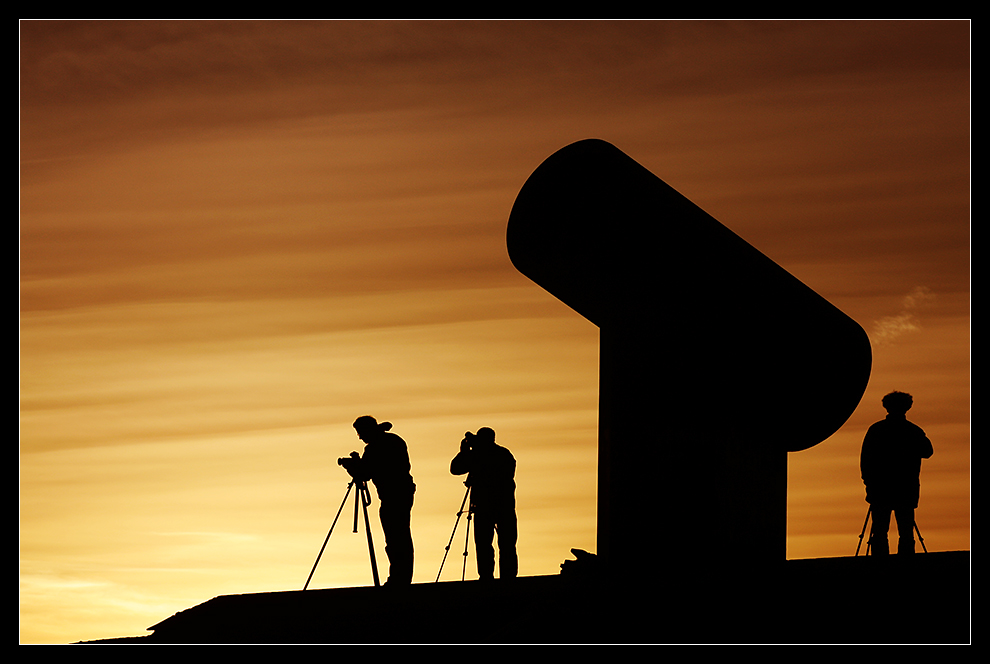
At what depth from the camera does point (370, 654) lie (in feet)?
33.5

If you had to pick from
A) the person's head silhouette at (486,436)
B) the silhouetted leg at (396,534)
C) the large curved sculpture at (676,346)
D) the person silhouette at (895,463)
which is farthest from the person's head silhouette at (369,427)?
the person silhouette at (895,463)

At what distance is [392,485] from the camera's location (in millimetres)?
13398

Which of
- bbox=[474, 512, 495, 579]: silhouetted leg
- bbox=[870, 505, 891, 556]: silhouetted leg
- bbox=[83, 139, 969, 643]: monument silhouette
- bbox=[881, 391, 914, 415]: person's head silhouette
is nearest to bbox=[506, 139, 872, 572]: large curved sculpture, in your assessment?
bbox=[83, 139, 969, 643]: monument silhouette

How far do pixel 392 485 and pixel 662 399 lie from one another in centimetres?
293

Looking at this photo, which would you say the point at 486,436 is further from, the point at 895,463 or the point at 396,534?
the point at 895,463

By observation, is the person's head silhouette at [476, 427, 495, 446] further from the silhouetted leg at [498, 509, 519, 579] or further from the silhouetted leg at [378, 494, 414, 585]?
the silhouetted leg at [378, 494, 414, 585]

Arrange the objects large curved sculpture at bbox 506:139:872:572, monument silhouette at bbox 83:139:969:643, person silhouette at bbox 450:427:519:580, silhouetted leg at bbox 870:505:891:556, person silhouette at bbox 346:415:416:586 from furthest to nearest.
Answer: silhouetted leg at bbox 870:505:891:556
person silhouette at bbox 450:427:519:580
person silhouette at bbox 346:415:416:586
large curved sculpture at bbox 506:139:872:572
monument silhouette at bbox 83:139:969:643

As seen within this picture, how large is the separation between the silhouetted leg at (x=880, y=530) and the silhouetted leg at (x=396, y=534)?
5429 mm

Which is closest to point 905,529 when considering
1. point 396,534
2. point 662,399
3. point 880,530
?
point 880,530

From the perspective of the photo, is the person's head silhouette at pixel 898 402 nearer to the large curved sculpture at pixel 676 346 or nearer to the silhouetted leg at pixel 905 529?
the silhouetted leg at pixel 905 529

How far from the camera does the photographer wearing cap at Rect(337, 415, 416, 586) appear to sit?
13.4 m

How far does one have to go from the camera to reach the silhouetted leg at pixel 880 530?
14875 millimetres

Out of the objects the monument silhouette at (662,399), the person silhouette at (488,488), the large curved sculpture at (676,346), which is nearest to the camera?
the monument silhouette at (662,399)

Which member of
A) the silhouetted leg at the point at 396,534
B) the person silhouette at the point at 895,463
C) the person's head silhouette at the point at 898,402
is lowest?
the silhouetted leg at the point at 396,534
